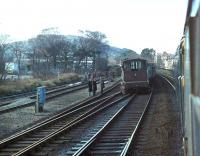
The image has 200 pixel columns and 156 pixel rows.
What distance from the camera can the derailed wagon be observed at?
36981 millimetres

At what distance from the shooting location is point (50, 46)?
102 metres

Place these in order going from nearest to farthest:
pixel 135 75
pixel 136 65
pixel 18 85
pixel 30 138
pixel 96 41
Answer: pixel 30 138, pixel 135 75, pixel 136 65, pixel 18 85, pixel 96 41

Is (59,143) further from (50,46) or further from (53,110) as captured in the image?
(50,46)

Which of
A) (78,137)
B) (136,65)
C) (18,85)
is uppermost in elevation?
(136,65)

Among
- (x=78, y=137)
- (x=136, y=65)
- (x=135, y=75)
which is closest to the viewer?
(x=78, y=137)

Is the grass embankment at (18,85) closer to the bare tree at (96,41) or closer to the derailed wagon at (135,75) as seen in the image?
the derailed wagon at (135,75)

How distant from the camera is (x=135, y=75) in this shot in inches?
1468

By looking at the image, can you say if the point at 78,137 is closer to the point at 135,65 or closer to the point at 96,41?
the point at 135,65

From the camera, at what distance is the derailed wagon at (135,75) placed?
36981 millimetres

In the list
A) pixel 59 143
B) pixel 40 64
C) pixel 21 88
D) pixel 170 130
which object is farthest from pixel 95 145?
pixel 40 64

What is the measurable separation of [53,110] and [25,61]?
83.5 meters

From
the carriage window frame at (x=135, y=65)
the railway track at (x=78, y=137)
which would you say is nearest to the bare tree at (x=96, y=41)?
the carriage window frame at (x=135, y=65)

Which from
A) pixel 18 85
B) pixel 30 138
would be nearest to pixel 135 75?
pixel 18 85

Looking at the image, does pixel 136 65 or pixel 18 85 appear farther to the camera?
pixel 18 85
